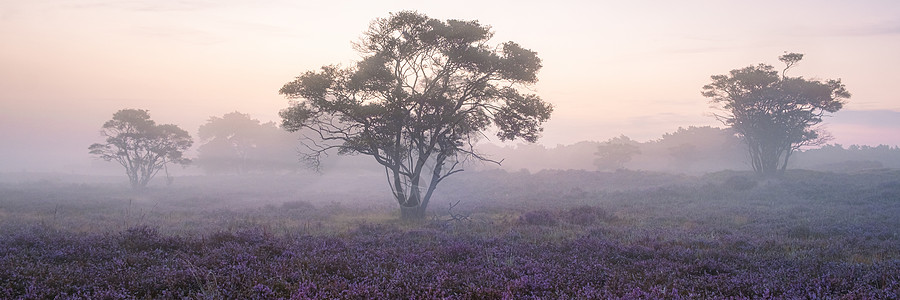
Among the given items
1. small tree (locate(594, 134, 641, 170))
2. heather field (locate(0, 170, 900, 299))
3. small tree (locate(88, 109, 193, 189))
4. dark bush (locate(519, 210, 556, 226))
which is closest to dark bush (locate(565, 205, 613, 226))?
heather field (locate(0, 170, 900, 299))

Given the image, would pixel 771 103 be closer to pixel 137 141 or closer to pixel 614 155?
pixel 614 155

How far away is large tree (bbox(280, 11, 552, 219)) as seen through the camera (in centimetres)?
1577

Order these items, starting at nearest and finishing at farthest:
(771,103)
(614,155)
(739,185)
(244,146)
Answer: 1. (739,185)
2. (771,103)
3. (614,155)
4. (244,146)

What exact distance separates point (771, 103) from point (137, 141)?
181 feet

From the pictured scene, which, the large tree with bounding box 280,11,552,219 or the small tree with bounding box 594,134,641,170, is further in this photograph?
the small tree with bounding box 594,134,641,170

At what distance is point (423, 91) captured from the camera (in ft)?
55.6

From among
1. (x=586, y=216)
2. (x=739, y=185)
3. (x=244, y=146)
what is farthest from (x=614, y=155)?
(x=244, y=146)

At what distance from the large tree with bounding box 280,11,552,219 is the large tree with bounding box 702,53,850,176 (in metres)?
28.3

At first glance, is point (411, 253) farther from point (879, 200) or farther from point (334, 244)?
point (879, 200)

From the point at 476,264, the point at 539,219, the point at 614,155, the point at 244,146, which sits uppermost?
the point at 244,146

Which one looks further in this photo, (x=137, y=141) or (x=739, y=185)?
(x=137, y=141)

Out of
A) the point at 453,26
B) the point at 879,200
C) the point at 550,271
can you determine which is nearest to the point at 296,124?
the point at 453,26

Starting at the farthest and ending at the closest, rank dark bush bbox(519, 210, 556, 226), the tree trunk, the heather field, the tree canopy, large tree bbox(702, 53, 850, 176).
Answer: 1. the tree canopy
2. large tree bbox(702, 53, 850, 176)
3. the tree trunk
4. dark bush bbox(519, 210, 556, 226)
5. the heather field

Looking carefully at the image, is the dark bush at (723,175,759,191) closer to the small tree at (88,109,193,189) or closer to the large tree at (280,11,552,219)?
the large tree at (280,11,552,219)
